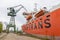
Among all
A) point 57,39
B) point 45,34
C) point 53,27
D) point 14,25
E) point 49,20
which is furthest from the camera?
point 14,25

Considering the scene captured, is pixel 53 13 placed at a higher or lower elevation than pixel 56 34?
higher

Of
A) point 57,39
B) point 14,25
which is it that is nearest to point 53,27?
point 57,39

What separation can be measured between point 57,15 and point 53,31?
2389 millimetres

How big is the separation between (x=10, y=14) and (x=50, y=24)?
275 ft

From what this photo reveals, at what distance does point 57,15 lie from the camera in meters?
25.5

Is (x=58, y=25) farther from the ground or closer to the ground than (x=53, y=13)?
closer to the ground

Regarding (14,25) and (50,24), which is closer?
(50,24)

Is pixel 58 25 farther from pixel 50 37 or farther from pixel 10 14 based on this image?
pixel 10 14

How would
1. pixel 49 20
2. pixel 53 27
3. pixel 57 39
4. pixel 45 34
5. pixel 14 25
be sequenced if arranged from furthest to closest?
pixel 14 25 < pixel 45 34 < pixel 49 20 < pixel 53 27 < pixel 57 39

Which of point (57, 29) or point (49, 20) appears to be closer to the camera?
point (57, 29)

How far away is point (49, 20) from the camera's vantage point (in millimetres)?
27734

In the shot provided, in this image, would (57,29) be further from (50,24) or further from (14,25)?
(14,25)

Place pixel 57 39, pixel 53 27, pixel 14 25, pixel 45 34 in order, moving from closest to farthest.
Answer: pixel 57 39 → pixel 53 27 → pixel 45 34 → pixel 14 25

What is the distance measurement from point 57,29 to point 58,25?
625 millimetres
